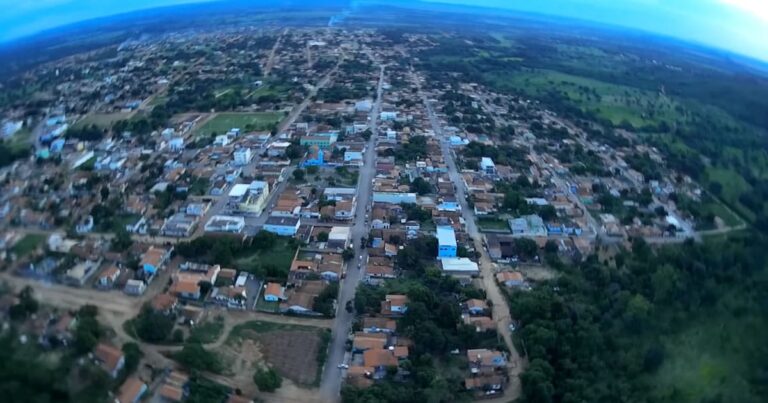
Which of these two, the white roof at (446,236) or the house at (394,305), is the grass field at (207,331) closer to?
the house at (394,305)

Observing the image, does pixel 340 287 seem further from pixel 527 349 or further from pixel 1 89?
pixel 1 89

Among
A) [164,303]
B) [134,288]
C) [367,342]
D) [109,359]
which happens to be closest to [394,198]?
[367,342]

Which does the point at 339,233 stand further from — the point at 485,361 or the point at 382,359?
the point at 485,361

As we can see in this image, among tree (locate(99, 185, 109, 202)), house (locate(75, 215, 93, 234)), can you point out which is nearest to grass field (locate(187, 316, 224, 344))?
house (locate(75, 215, 93, 234))

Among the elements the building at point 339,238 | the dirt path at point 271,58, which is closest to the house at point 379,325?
the building at point 339,238

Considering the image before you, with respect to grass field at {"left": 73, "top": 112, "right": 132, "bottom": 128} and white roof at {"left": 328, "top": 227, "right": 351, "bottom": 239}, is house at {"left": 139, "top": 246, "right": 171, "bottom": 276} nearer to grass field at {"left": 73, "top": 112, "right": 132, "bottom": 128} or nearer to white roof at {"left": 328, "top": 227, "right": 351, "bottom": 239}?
white roof at {"left": 328, "top": 227, "right": 351, "bottom": 239}

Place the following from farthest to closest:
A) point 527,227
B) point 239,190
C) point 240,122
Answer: point 240,122 → point 239,190 → point 527,227
